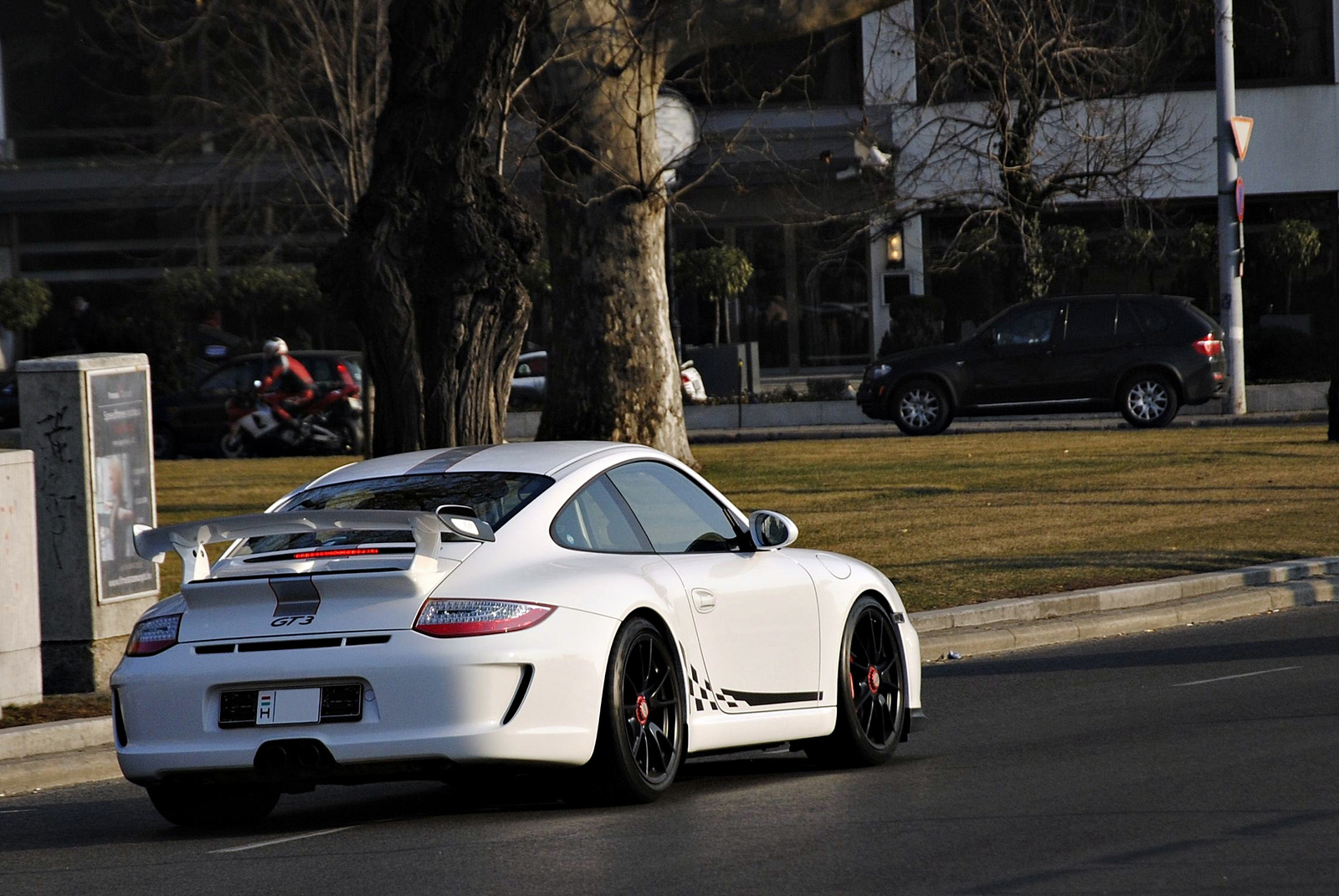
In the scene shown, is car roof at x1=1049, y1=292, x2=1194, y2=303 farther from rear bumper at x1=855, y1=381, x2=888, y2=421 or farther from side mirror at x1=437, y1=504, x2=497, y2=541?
side mirror at x1=437, y1=504, x2=497, y2=541

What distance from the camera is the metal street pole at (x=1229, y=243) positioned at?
29031mm

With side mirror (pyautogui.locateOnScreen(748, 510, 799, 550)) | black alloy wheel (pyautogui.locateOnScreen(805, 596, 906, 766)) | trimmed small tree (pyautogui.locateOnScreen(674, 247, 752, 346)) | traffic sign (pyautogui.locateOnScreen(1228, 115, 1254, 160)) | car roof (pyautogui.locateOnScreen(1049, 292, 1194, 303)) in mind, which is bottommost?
black alloy wheel (pyautogui.locateOnScreen(805, 596, 906, 766))

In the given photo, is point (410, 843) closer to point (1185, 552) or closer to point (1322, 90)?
point (1185, 552)

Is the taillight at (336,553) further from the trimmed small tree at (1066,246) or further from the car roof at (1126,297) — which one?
the trimmed small tree at (1066,246)

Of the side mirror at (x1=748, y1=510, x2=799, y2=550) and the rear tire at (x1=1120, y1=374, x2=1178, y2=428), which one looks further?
the rear tire at (x1=1120, y1=374, x2=1178, y2=428)

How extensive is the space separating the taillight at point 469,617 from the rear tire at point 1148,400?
2169cm

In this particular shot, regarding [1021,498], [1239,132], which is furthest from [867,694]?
[1239,132]

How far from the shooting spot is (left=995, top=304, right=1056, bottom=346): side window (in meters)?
27.7

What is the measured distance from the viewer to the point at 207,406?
29.9 m

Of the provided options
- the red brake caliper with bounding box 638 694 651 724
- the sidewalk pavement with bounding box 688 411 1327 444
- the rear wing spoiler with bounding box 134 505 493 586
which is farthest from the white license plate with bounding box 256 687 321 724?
the sidewalk pavement with bounding box 688 411 1327 444

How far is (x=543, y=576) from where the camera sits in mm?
6691

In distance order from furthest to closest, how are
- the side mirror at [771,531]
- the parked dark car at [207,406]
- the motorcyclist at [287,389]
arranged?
the parked dark car at [207,406] → the motorcyclist at [287,389] → the side mirror at [771,531]

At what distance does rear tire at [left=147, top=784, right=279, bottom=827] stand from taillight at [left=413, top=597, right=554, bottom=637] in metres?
1.00

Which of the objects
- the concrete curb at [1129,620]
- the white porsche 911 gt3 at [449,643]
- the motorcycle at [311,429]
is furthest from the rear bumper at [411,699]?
the motorcycle at [311,429]
